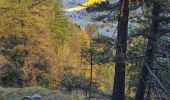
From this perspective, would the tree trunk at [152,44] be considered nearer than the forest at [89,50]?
No

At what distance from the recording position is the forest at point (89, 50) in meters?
15.0

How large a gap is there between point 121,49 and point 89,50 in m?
2.53

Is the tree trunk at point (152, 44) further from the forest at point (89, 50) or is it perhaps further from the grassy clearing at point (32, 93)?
the grassy clearing at point (32, 93)

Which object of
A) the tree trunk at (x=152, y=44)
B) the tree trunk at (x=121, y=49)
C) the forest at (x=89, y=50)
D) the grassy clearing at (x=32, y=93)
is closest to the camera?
the tree trunk at (x=121, y=49)

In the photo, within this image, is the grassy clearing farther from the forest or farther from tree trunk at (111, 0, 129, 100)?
tree trunk at (111, 0, 129, 100)

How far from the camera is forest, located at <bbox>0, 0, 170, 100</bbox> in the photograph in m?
15.0

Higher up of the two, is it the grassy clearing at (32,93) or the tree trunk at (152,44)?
the tree trunk at (152,44)

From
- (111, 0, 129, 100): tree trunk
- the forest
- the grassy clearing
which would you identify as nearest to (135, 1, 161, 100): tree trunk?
the forest

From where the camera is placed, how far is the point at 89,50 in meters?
16.6

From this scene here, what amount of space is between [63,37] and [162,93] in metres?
38.9

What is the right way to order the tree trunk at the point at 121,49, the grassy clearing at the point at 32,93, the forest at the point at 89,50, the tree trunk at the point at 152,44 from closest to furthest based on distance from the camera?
the tree trunk at the point at 121,49 → the forest at the point at 89,50 → the tree trunk at the point at 152,44 → the grassy clearing at the point at 32,93

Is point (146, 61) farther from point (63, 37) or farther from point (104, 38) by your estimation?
point (63, 37)

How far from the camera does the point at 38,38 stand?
36.1 meters

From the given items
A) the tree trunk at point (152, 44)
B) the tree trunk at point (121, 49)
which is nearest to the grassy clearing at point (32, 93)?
the tree trunk at point (121, 49)
